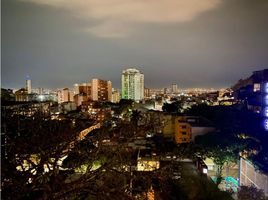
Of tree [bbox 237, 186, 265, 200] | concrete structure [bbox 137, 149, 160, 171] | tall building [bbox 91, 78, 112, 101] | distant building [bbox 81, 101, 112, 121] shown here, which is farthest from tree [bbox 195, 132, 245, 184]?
tall building [bbox 91, 78, 112, 101]

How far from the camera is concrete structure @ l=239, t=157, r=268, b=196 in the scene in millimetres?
5461

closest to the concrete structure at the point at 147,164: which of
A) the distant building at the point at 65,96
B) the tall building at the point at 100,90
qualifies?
the tall building at the point at 100,90

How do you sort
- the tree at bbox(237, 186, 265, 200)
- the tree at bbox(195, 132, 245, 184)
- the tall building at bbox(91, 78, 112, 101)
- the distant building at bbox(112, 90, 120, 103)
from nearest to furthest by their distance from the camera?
the tree at bbox(237, 186, 265, 200) < the tree at bbox(195, 132, 245, 184) < the tall building at bbox(91, 78, 112, 101) < the distant building at bbox(112, 90, 120, 103)

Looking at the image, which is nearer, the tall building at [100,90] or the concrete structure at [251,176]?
the concrete structure at [251,176]

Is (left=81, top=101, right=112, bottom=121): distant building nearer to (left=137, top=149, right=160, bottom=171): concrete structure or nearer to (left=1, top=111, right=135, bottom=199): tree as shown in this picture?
(left=137, top=149, right=160, bottom=171): concrete structure

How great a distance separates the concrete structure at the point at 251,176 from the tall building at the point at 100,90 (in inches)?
1405

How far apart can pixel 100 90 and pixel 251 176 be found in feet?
123

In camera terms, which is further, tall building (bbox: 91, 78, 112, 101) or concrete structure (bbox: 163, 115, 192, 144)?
tall building (bbox: 91, 78, 112, 101)

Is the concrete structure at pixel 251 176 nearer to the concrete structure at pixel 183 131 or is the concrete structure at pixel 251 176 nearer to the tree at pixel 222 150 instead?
the tree at pixel 222 150

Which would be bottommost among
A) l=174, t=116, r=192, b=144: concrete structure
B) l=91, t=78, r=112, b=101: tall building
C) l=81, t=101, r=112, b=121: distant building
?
l=174, t=116, r=192, b=144: concrete structure

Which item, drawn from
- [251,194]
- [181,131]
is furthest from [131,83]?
[251,194]

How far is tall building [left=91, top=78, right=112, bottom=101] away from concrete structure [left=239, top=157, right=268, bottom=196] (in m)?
35.7

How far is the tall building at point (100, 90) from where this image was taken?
139 feet

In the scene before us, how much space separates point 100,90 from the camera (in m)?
42.8
